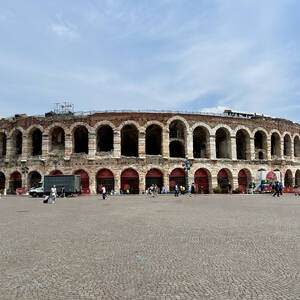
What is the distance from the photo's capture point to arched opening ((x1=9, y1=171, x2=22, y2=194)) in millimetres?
32406

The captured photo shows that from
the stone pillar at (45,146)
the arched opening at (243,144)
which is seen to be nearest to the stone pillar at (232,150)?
the arched opening at (243,144)

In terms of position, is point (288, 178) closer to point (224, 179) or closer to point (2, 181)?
point (224, 179)

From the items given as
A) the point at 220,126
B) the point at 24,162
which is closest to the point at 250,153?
the point at 220,126

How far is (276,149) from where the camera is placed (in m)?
36.7

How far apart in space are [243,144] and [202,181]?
30.3 ft

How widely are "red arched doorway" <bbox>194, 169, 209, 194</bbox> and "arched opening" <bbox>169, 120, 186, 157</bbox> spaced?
3.43 metres

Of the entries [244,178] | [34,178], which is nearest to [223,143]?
[244,178]

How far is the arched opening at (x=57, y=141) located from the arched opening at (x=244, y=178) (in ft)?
79.9

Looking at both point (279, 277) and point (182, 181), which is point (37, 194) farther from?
point (279, 277)

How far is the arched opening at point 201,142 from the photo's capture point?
32.8m

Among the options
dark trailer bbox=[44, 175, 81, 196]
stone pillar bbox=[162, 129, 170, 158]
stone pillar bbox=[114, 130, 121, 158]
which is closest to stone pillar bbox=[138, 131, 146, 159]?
stone pillar bbox=[114, 130, 121, 158]

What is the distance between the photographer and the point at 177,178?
31.4 meters

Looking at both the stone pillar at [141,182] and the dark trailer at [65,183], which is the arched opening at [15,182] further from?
the stone pillar at [141,182]

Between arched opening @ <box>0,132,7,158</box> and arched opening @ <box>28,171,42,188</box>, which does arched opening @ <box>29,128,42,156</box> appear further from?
arched opening @ <box>0,132,7,158</box>
